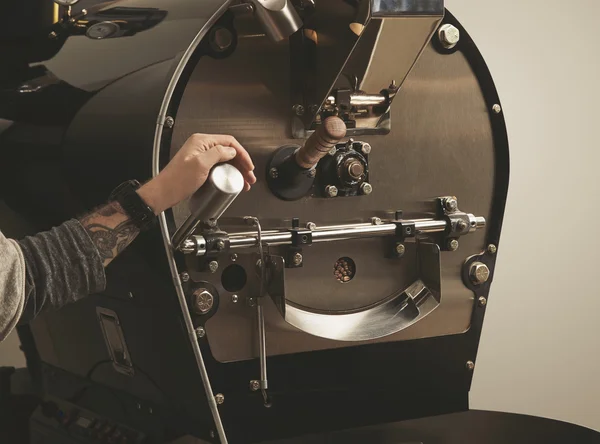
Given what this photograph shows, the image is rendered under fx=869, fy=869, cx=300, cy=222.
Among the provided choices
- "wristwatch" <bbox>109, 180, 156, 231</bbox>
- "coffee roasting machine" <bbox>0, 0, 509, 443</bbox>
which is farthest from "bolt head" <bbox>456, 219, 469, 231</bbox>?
"wristwatch" <bbox>109, 180, 156, 231</bbox>

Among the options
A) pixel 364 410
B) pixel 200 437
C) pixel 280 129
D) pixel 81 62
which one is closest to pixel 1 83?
pixel 81 62

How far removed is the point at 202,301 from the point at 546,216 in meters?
1.54

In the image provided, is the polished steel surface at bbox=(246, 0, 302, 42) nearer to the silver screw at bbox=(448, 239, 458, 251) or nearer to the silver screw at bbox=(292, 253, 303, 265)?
the silver screw at bbox=(292, 253, 303, 265)

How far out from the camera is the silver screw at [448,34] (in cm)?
154

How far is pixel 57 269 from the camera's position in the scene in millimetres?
1182

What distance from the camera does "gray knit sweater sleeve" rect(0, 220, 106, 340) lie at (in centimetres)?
116

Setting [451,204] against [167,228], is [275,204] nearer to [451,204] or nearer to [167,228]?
[167,228]

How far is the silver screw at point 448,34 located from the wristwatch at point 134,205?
25.0 inches

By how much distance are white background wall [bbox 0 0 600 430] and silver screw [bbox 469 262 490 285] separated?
92 centimetres

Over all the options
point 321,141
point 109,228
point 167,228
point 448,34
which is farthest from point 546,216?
point 109,228

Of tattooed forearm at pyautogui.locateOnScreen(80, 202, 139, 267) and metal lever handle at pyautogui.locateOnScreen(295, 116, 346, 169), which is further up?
metal lever handle at pyautogui.locateOnScreen(295, 116, 346, 169)

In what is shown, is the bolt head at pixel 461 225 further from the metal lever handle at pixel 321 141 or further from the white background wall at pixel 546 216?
the white background wall at pixel 546 216

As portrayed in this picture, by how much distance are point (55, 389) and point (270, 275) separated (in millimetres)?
690

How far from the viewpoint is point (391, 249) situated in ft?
5.11
